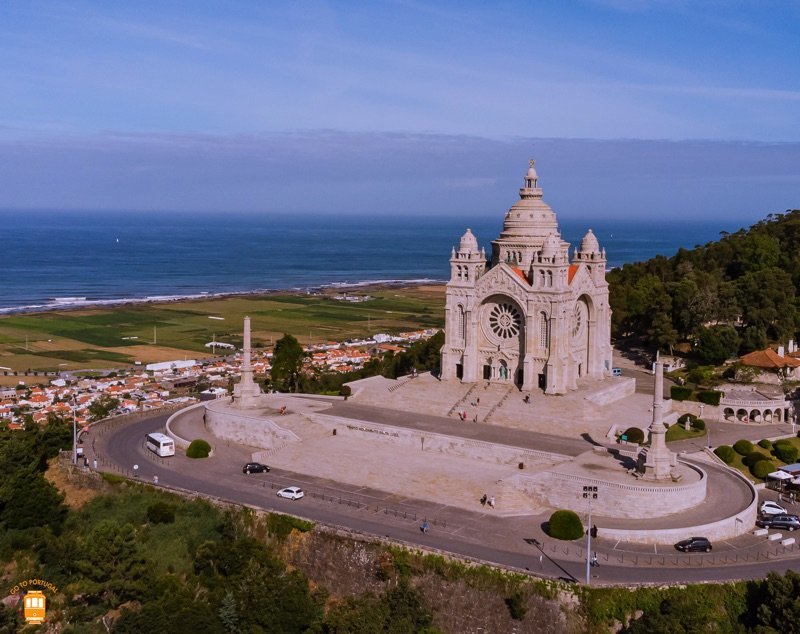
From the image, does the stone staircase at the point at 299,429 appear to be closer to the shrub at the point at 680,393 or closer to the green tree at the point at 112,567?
the green tree at the point at 112,567

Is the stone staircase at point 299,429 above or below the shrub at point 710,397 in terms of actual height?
below

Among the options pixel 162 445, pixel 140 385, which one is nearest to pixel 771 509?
pixel 162 445

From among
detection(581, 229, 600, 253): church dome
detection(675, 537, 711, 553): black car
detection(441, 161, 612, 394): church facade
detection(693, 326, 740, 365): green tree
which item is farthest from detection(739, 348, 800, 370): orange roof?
detection(675, 537, 711, 553): black car

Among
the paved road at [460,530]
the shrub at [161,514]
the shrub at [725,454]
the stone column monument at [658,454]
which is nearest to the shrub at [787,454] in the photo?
the shrub at [725,454]

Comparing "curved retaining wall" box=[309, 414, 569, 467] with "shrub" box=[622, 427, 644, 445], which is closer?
"curved retaining wall" box=[309, 414, 569, 467]

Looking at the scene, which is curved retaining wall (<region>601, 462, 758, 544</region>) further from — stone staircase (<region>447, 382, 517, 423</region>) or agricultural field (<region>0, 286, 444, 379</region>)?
agricultural field (<region>0, 286, 444, 379</region>)

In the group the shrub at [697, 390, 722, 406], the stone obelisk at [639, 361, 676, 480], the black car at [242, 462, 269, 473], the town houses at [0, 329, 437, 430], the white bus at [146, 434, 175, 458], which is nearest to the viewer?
the stone obelisk at [639, 361, 676, 480]
